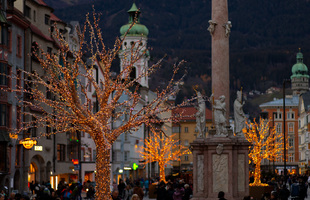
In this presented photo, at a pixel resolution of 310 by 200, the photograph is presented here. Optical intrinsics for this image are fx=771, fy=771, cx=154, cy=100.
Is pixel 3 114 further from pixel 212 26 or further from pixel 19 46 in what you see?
pixel 212 26

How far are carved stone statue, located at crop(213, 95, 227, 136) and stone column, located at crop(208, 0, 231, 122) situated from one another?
33.9 inches

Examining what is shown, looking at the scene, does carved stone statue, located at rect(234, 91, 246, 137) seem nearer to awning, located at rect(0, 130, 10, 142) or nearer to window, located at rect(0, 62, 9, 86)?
awning, located at rect(0, 130, 10, 142)

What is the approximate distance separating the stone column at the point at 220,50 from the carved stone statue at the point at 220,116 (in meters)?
0.86

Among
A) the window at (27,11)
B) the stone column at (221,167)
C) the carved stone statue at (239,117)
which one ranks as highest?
A: the window at (27,11)

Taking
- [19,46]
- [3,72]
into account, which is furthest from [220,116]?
[19,46]

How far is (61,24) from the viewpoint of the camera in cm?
7056

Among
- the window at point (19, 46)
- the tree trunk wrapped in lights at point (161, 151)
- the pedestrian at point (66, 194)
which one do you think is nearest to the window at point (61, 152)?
the tree trunk wrapped in lights at point (161, 151)

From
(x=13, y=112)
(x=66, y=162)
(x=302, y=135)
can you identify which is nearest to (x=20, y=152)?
(x=13, y=112)

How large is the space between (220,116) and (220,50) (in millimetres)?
3382

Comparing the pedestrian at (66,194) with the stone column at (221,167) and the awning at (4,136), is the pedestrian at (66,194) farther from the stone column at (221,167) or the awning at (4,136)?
the awning at (4,136)

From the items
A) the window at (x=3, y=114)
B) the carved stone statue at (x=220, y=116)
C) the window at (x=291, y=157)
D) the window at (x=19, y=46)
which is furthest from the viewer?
the window at (x=291, y=157)

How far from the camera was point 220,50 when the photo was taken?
35.9 meters

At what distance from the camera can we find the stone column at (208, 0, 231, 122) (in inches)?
1401

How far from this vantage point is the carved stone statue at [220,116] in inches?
1357
